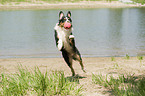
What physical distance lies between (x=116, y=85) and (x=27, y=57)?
850 cm

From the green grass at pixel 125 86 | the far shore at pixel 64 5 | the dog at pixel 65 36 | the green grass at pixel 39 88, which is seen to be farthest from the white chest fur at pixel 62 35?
the far shore at pixel 64 5

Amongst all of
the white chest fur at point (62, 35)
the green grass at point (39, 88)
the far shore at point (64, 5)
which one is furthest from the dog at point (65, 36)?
the far shore at point (64, 5)

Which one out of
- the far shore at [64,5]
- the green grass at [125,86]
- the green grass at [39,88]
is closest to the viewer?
the green grass at [125,86]

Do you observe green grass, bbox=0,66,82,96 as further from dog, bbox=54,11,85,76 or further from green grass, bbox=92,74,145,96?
dog, bbox=54,11,85,76

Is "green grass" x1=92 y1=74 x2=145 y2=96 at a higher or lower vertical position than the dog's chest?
lower

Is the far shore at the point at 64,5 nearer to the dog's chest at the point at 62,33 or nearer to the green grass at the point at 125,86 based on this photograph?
the dog's chest at the point at 62,33

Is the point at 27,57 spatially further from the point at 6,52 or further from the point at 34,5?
the point at 34,5

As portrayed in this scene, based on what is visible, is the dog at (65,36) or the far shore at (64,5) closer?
the dog at (65,36)

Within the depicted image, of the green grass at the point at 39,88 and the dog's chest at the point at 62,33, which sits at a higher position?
the dog's chest at the point at 62,33

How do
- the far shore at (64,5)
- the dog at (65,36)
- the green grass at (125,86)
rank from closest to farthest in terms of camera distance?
the green grass at (125,86)
the dog at (65,36)
the far shore at (64,5)

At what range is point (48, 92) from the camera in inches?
198

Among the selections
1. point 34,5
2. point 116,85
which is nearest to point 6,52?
point 116,85

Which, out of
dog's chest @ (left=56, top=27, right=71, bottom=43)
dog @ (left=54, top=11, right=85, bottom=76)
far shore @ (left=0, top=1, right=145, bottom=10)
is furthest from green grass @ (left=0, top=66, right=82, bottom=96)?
far shore @ (left=0, top=1, right=145, bottom=10)

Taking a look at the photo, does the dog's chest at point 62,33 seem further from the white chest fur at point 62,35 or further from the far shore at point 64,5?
the far shore at point 64,5
